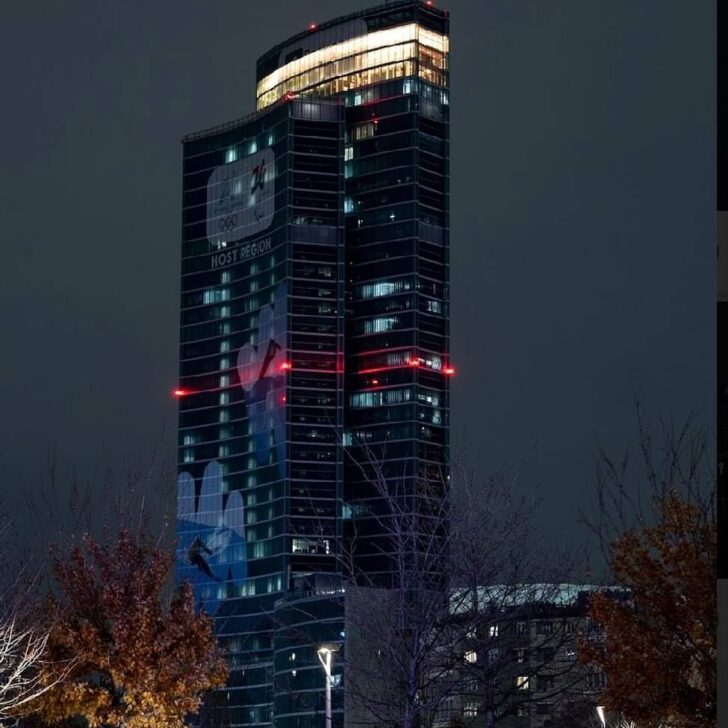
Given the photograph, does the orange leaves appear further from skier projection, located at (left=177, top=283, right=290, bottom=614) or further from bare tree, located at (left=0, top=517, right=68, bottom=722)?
skier projection, located at (left=177, top=283, right=290, bottom=614)

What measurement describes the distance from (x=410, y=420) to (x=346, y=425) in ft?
26.8

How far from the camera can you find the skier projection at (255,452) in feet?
620

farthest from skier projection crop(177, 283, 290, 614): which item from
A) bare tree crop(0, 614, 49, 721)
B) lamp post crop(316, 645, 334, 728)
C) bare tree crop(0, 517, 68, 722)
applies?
bare tree crop(0, 614, 49, 721)

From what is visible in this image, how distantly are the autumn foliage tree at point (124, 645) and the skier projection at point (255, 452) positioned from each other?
152 metres

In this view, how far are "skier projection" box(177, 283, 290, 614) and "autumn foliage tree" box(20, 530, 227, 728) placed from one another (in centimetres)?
15236

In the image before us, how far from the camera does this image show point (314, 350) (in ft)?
622

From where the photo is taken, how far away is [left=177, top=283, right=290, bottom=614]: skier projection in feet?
620

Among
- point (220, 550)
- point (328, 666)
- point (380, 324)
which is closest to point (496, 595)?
point (328, 666)

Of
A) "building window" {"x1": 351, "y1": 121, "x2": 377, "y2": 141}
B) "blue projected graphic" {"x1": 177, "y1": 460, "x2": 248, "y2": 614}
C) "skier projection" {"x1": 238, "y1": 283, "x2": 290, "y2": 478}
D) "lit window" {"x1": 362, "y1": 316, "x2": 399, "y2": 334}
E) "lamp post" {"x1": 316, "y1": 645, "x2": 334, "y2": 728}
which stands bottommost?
"lamp post" {"x1": 316, "y1": 645, "x2": 334, "y2": 728}

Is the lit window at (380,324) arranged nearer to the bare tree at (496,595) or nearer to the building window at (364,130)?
the building window at (364,130)

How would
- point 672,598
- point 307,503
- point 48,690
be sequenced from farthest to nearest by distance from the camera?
point 307,503
point 48,690
point 672,598

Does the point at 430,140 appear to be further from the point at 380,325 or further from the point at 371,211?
the point at 380,325

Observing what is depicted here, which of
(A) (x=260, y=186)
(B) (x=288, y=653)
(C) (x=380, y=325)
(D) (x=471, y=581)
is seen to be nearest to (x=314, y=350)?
(C) (x=380, y=325)

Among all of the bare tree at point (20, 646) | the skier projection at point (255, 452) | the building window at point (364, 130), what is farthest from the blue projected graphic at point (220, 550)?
the bare tree at point (20, 646)
